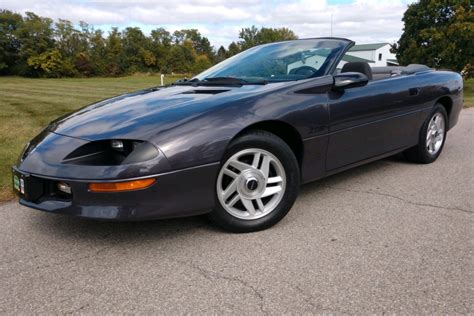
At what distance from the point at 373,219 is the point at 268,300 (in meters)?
1.36

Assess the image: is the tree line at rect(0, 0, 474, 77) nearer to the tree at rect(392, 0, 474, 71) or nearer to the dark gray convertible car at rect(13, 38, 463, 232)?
the tree at rect(392, 0, 474, 71)

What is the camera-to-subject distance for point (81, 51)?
2665 inches

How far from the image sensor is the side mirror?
3252 mm

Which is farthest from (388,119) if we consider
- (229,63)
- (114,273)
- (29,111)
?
A: (29,111)

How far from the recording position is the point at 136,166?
7.82 ft

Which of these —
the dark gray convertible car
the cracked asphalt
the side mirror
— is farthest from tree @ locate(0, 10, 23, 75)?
the side mirror

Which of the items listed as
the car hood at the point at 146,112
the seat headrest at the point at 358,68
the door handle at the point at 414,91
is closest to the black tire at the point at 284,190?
the car hood at the point at 146,112

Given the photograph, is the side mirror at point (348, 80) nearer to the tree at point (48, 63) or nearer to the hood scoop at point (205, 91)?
the hood scoop at point (205, 91)

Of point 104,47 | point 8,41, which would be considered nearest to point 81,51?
point 104,47

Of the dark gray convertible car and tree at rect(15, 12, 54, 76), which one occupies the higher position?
tree at rect(15, 12, 54, 76)

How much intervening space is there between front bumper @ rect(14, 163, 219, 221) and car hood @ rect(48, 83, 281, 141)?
312 mm

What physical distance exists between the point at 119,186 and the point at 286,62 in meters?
1.98

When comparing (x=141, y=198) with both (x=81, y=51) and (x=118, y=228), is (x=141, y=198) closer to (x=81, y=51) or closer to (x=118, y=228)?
(x=118, y=228)

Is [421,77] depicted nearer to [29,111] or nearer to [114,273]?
[114,273]
